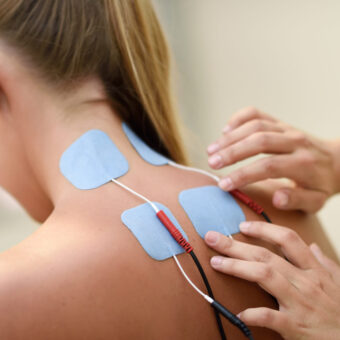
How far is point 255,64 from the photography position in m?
2.55

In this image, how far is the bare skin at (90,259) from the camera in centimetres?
63

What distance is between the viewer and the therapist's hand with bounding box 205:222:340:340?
72 cm

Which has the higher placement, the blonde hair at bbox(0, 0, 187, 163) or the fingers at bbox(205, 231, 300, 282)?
the blonde hair at bbox(0, 0, 187, 163)

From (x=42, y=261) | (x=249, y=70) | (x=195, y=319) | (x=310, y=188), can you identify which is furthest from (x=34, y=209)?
(x=249, y=70)

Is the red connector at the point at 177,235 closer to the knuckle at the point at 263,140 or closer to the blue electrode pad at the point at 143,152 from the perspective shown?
the blue electrode pad at the point at 143,152

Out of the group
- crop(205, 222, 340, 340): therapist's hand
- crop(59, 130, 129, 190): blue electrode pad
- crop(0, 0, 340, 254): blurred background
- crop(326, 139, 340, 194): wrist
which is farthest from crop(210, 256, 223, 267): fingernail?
crop(0, 0, 340, 254): blurred background

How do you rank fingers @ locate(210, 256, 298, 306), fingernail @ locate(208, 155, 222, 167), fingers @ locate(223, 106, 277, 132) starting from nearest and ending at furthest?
fingers @ locate(210, 256, 298, 306) → fingernail @ locate(208, 155, 222, 167) → fingers @ locate(223, 106, 277, 132)

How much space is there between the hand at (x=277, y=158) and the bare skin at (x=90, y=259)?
63mm

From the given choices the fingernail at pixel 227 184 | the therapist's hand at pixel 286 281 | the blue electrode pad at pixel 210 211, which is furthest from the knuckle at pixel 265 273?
the fingernail at pixel 227 184

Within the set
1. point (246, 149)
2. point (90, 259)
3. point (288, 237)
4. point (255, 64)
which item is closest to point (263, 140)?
point (246, 149)

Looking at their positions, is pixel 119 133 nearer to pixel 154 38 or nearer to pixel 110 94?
pixel 110 94

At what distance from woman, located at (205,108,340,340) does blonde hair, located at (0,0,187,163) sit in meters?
0.19

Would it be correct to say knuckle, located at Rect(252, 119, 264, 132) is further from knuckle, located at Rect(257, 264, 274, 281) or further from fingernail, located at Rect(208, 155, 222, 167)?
knuckle, located at Rect(257, 264, 274, 281)

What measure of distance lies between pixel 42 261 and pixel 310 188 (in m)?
0.69
